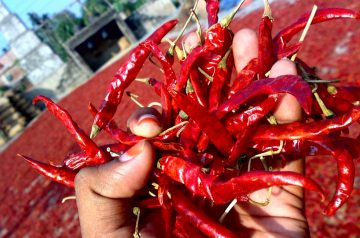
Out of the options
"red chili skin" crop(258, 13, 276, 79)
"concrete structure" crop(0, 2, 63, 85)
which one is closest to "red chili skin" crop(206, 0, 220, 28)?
"red chili skin" crop(258, 13, 276, 79)

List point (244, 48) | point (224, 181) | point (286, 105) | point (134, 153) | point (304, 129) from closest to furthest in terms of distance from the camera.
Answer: point (224, 181) → point (134, 153) → point (304, 129) → point (286, 105) → point (244, 48)

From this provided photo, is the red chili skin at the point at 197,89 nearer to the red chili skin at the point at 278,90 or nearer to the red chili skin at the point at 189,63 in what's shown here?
the red chili skin at the point at 189,63

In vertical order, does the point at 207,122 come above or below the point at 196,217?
above

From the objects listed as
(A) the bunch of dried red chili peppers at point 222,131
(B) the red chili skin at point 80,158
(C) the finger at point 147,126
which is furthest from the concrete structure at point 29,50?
(C) the finger at point 147,126

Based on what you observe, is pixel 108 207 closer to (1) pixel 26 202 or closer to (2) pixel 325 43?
(2) pixel 325 43

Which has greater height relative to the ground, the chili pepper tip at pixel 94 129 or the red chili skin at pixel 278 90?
the chili pepper tip at pixel 94 129

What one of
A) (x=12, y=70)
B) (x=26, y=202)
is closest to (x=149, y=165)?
(x=26, y=202)

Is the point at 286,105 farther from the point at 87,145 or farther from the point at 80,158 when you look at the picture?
the point at 80,158

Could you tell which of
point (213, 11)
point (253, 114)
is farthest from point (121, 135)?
point (213, 11)
